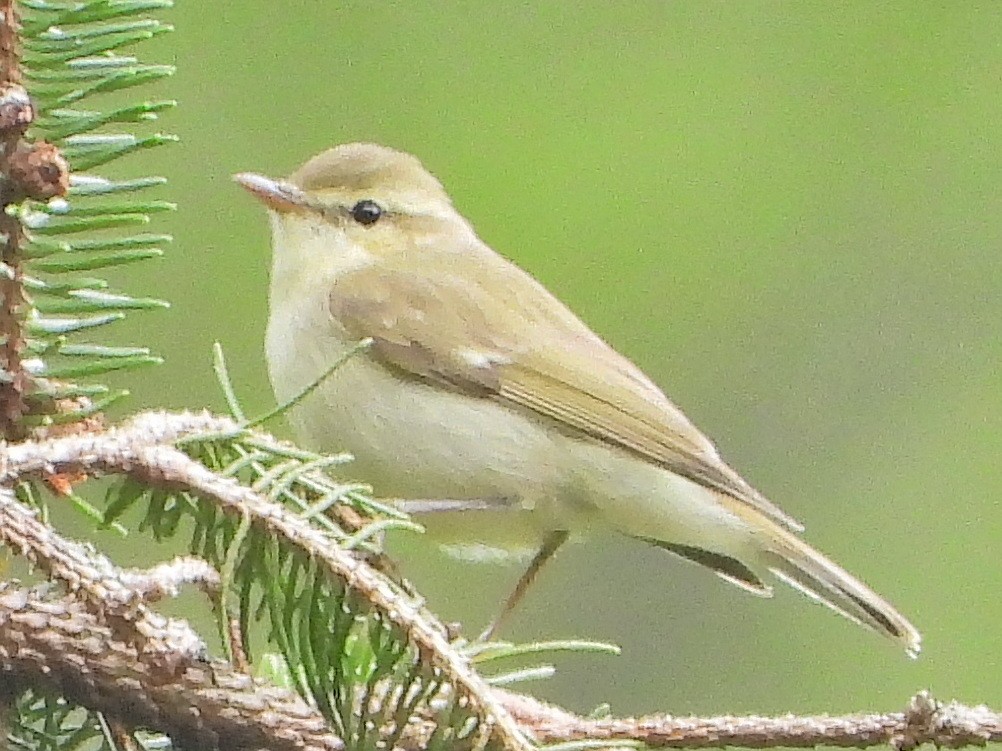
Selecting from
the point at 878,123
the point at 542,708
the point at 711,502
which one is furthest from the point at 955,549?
the point at 542,708

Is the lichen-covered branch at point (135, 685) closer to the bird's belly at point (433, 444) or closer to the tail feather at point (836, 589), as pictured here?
the bird's belly at point (433, 444)

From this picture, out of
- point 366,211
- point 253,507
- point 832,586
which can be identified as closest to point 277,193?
point 366,211

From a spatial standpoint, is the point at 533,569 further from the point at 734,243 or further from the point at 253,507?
the point at 734,243

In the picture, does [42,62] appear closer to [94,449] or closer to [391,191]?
[94,449]

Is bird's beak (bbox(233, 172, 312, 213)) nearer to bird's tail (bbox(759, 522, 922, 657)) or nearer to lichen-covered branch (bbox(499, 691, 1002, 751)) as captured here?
bird's tail (bbox(759, 522, 922, 657))

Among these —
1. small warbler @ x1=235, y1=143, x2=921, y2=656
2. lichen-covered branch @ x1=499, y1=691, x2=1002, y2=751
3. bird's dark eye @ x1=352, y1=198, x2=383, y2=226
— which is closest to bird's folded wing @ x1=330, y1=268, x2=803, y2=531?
small warbler @ x1=235, y1=143, x2=921, y2=656
